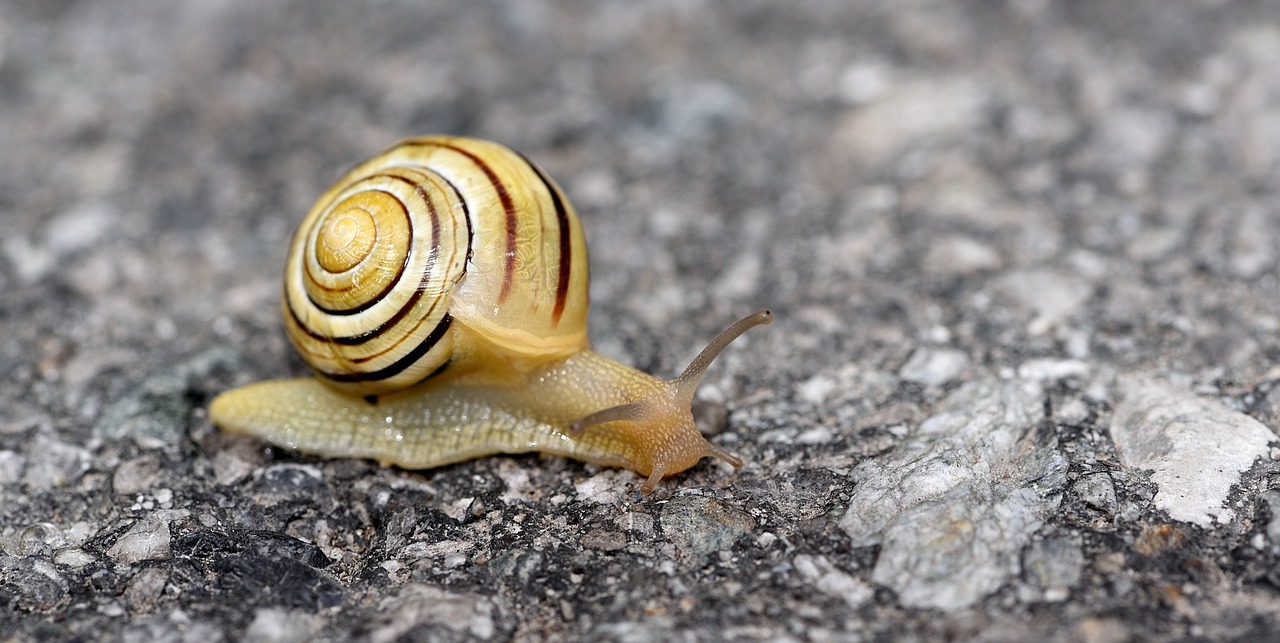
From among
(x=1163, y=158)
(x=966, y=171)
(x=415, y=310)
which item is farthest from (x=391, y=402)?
(x=1163, y=158)

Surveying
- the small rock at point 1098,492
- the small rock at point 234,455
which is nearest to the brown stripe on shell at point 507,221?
the small rock at point 234,455

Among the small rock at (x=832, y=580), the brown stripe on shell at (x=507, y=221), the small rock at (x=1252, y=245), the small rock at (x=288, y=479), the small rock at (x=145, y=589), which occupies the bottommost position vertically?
the small rock at (x=145, y=589)

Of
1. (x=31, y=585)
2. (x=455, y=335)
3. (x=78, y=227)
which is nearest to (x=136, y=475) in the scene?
(x=31, y=585)

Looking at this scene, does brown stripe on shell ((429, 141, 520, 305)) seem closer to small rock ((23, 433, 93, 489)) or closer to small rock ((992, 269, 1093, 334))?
small rock ((23, 433, 93, 489))

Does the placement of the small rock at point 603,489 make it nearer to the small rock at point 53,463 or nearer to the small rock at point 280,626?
the small rock at point 280,626

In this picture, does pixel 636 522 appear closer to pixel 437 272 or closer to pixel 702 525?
pixel 702 525
